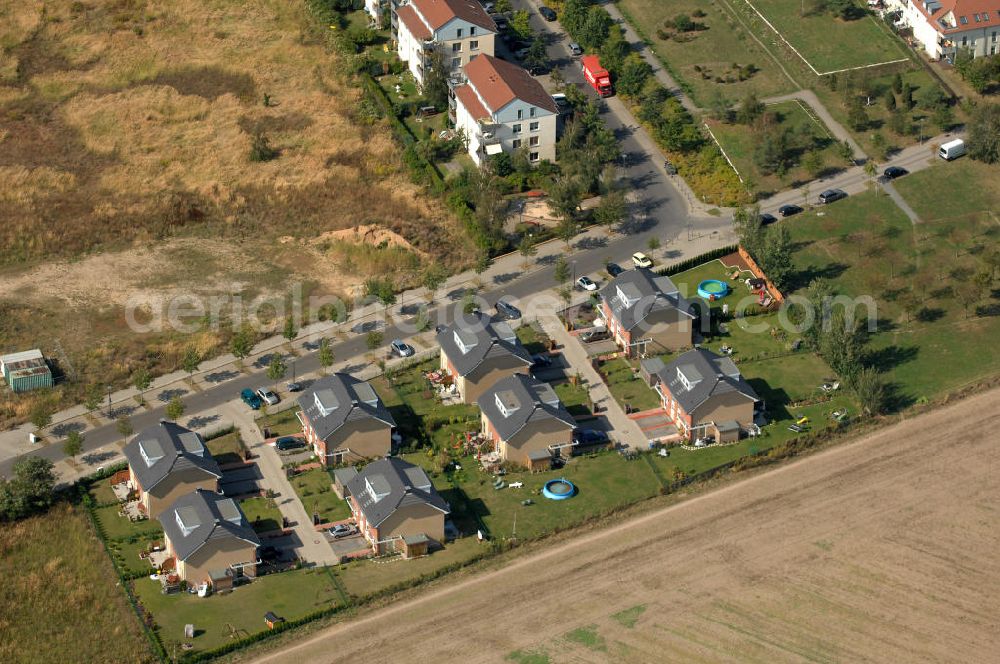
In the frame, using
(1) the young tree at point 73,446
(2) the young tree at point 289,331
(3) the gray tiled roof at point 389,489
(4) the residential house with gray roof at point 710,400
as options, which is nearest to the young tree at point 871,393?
(4) the residential house with gray roof at point 710,400

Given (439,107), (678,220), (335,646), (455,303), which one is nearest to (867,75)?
(678,220)

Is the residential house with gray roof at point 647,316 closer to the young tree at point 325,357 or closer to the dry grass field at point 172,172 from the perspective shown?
the dry grass field at point 172,172

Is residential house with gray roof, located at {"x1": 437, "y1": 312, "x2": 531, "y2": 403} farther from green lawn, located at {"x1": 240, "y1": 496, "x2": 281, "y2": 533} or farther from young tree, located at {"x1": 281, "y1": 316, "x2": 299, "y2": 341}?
green lawn, located at {"x1": 240, "y1": 496, "x2": 281, "y2": 533}

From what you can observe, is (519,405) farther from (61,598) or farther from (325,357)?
(61,598)

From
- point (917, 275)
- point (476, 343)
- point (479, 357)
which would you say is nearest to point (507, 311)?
point (476, 343)

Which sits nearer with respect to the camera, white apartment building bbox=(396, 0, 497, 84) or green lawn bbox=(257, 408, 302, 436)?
green lawn bbox=(257, 408, 302, 436)

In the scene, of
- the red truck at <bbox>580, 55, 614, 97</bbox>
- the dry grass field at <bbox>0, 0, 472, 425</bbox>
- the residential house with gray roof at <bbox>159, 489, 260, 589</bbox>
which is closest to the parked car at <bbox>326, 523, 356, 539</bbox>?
the residential house with gray roof at <bbox>159, 489, 260, 589</bbox>
